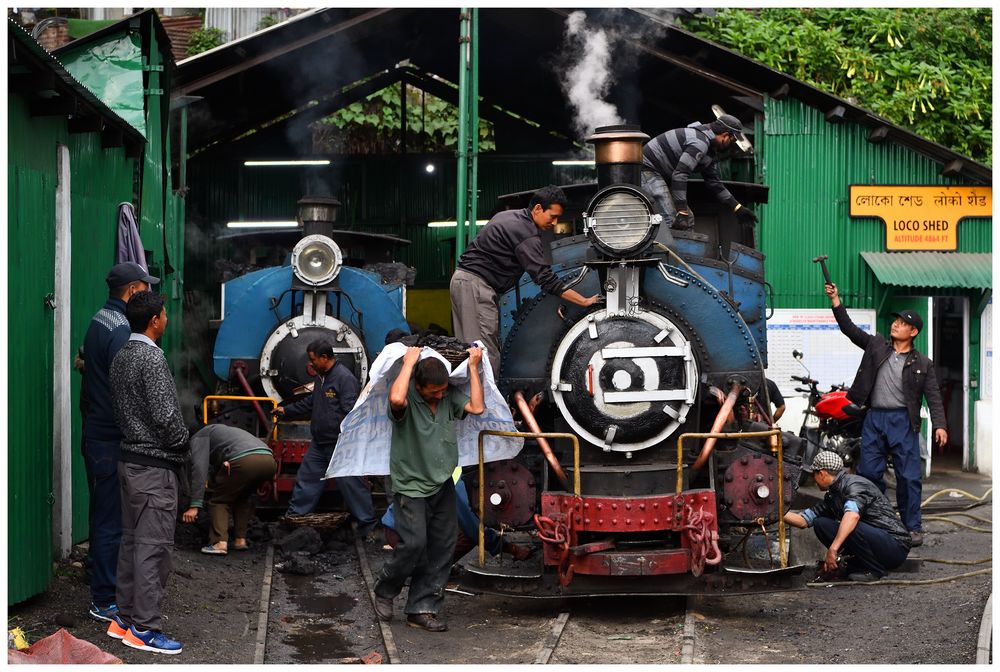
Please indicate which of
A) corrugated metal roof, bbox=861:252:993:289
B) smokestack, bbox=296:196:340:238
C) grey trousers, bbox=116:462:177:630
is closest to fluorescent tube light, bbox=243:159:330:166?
smokestack, bbox=296:196:340:238

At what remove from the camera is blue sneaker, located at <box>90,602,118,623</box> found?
21.3ft

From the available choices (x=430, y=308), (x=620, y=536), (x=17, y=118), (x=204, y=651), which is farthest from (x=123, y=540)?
(x=430, y=308)

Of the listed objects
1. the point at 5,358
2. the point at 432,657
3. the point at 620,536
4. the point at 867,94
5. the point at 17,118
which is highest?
the point at 867,94

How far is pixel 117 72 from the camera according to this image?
1039cm

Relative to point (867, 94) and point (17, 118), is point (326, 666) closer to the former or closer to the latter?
point (17, 118)

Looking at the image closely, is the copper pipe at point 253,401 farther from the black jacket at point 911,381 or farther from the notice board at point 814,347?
the notice board at point 814,347

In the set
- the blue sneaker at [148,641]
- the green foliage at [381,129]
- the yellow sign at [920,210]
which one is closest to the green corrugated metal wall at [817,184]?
the yellow sign at [920,210]

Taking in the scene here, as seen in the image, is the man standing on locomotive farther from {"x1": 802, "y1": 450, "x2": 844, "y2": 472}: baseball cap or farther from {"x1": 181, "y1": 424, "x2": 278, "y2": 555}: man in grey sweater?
{"x1": 802, "y1": 450, "x2": 844, "y2": 472}: baseball cap

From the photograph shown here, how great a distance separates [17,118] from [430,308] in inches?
424

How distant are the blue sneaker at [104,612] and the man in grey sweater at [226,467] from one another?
83.8 inches

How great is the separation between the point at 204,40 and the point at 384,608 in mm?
15826

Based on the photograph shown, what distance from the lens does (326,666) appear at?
566 centimetres

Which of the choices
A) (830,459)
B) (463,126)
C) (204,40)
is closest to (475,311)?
(463,126)

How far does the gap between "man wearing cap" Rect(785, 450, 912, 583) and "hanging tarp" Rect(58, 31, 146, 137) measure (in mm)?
6428
